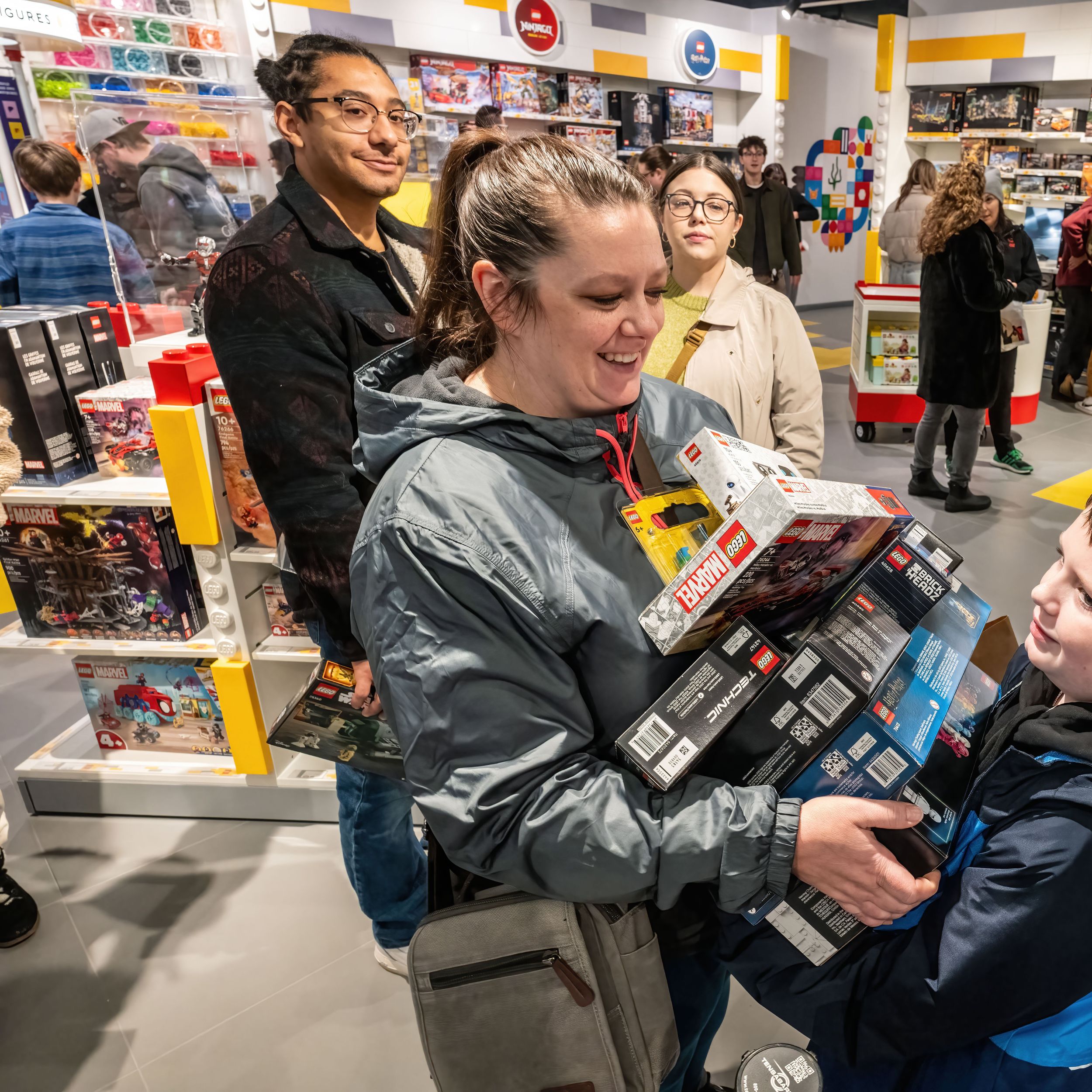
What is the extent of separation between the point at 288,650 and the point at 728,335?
1.57m

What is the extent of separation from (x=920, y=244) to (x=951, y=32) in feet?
21.9

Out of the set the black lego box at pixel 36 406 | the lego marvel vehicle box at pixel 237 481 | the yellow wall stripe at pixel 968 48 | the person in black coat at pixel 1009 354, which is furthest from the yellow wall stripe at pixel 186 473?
the yellow wall stripe at pixel 968 48

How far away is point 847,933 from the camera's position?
1.02 m

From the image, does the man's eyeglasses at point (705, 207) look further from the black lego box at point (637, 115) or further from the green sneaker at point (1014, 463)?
the black lego box at point (637, 115)

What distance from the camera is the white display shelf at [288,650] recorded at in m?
2.56

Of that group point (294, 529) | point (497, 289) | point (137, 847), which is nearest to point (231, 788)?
point (137, 847)

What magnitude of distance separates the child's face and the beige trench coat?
129 cm

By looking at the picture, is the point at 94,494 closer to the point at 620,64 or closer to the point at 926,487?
the point at 926,487

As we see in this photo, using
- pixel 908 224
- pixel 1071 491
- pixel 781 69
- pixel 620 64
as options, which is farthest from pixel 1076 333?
pixel 781 69

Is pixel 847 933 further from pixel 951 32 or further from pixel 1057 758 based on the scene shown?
pixel 951 32

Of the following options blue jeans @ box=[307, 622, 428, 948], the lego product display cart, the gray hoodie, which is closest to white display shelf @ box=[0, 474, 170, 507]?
blue jeans @ box=[307, 622, 428, 948]

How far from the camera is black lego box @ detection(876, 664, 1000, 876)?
3.23ft

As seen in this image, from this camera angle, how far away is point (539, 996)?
3.59ft

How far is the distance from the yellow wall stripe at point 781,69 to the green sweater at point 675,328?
9.70m
